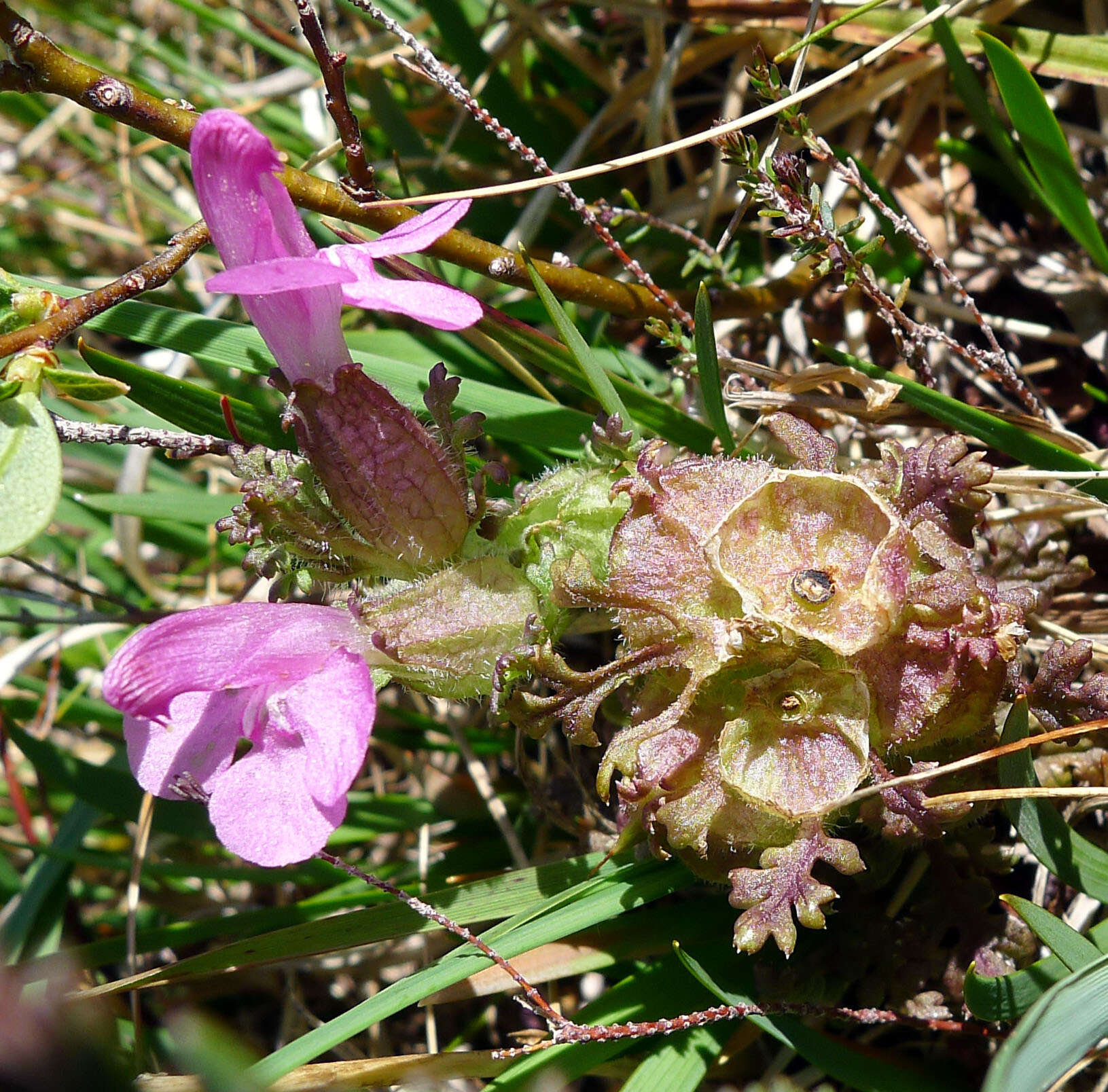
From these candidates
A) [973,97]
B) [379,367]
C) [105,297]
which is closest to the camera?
[105,297]

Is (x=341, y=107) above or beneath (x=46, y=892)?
above

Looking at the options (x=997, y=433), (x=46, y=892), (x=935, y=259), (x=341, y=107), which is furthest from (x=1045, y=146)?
(x=46, y=892)

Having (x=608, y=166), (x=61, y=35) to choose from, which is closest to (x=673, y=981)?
(x=608, y=166)

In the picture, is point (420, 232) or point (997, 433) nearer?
point (420, 232)

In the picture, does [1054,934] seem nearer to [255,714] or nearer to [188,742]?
[255,714]

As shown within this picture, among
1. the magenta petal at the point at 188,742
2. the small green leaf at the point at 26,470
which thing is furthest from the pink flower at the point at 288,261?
the magenta petal at the point at 188,742

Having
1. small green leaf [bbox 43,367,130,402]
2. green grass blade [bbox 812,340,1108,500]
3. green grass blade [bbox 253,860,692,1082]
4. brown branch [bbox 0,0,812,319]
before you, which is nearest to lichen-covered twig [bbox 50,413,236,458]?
small green leaf [bbox 43,367,130,402]

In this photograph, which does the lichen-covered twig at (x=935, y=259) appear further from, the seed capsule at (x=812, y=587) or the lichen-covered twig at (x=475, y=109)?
the seed capsule at (x=812, y=587)
